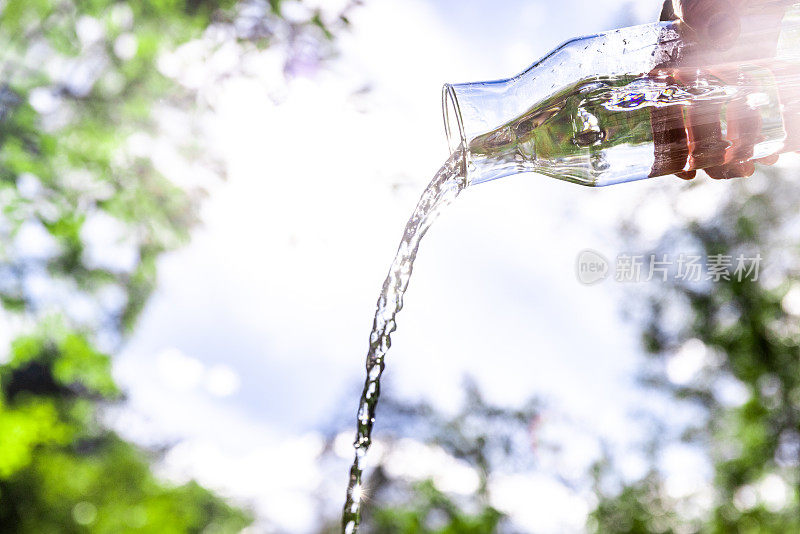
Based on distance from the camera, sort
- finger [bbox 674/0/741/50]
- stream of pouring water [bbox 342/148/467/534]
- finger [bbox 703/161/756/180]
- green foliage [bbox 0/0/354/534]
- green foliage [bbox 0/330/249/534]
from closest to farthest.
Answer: finger [bbox 674/0/741/50], finger [bbox 703/161/756/180], stream of pouring water [bbox 342/148/467/534], green foliage [bbox 0/0/354/534], green foliage [bbox 0/330/249/534]

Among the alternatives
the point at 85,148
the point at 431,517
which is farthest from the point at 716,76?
the point at 431,517

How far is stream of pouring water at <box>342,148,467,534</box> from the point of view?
1305 millimetres

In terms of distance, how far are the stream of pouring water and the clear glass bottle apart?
89 millimetres

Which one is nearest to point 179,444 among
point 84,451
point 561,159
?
point 84,451

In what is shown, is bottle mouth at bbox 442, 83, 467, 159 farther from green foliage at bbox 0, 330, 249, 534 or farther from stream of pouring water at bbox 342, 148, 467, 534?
green foliage at bbox 0, 330, 249, 534

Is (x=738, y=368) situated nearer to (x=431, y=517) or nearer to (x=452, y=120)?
(x=431, y=517)

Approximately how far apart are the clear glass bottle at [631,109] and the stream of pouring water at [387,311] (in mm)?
89

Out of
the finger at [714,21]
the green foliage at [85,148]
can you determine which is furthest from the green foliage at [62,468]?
the finger at [714,21]

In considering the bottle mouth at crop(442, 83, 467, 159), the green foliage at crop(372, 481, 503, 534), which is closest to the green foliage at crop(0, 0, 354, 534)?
the bottle mouth at crop(442, 83, 467, 159)

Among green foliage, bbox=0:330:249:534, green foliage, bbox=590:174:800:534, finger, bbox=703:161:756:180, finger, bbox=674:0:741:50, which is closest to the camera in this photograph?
finger, bbox=674:0:741:50

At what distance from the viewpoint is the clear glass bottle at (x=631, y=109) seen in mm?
1027

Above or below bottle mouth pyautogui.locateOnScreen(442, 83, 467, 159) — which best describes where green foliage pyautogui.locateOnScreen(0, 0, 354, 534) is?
above

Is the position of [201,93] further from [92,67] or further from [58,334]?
[58,334]

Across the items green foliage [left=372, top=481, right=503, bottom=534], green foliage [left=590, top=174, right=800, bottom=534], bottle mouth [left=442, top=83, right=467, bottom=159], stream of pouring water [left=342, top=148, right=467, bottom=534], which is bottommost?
stream of pouring water [left=342, top=148, right=467, bottom=534]
